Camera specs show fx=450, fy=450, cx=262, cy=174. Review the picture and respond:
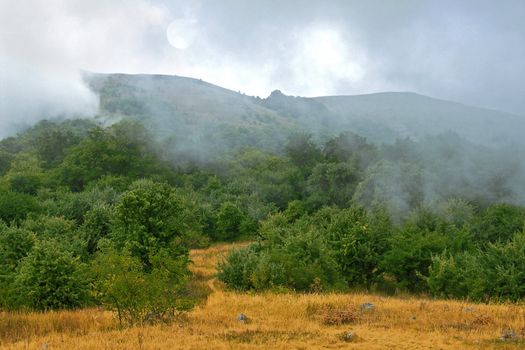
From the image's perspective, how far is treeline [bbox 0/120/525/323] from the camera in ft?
55.4

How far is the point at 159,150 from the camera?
279 feet

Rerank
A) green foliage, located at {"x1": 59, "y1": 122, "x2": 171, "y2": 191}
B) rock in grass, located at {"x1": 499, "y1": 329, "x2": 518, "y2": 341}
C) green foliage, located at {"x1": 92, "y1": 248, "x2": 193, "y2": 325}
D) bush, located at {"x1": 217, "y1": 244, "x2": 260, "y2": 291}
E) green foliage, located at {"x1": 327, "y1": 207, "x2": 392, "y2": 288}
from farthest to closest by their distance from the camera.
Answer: green foliage, located at {"x1": 59, "y1": 122, "x2": 171, "y2": 191}, green foliage, located at {"x1": 327, "y1": 207, "x2": 392, "y2": 288}, bush, located at {"x1": 217, "y1": 244, "x2": 260, "y2": 291}, green foliage, located at {"x1": 92, "y1": 248, "x2": 193, "y2": 325}, rock in grass, located at {"x1": 499, "y1": 329, "x2": 518, "y2": 341}

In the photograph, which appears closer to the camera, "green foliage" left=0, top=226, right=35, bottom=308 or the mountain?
"green foliage" left=0, top=226, right=35, bottom=308

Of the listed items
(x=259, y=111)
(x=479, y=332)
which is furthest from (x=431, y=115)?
(x=479, y=332)

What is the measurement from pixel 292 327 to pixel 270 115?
488 feet

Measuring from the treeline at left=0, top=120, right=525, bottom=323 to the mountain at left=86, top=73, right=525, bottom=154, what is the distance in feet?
130

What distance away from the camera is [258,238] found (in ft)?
105

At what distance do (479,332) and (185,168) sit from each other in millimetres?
70834

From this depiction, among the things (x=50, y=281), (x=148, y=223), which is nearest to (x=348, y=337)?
(x=50, y=281)

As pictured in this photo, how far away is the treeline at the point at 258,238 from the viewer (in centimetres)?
1689

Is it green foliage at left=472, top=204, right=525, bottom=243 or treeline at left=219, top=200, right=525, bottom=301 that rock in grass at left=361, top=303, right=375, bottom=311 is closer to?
treeline at left=219, top=200, right=525, bottom=301

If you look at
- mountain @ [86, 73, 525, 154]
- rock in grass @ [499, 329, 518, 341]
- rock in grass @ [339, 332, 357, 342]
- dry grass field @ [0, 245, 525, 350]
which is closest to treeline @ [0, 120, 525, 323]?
dry grass field @ [0, 245, 525, 350]

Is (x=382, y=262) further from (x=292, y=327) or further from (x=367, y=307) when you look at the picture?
(x=292, y=327)

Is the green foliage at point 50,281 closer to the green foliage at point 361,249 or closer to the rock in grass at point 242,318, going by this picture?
the rock in grass at point 242,318
